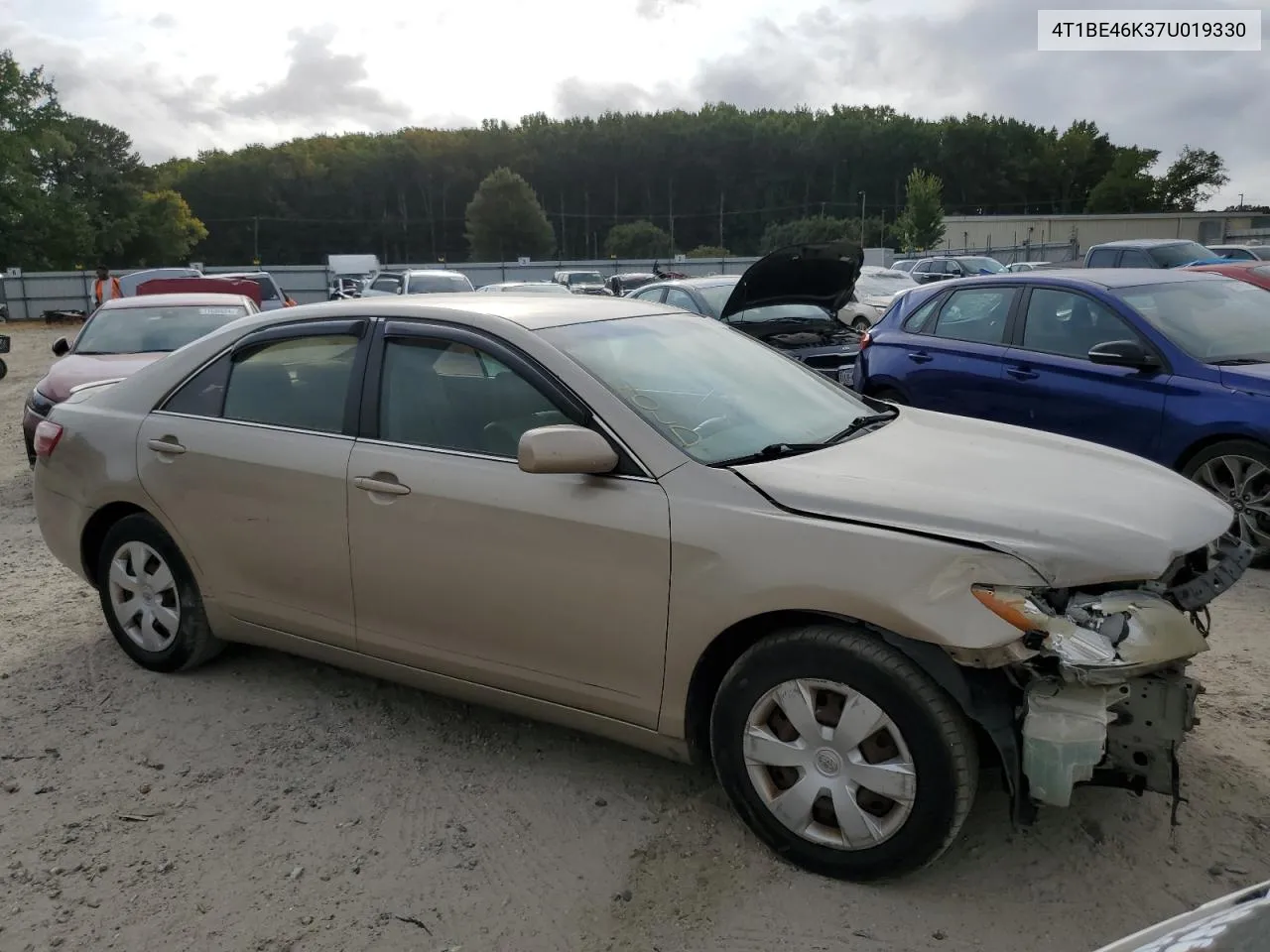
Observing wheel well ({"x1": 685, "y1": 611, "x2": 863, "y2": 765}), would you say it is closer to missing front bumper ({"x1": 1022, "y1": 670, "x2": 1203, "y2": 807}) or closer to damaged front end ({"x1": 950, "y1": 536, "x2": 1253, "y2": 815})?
damaged front end ({"x1": 950, "y1": 536, "x2": 1253, "y2": 815})

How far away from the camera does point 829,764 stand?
9.11 feet

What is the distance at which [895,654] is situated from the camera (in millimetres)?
2662

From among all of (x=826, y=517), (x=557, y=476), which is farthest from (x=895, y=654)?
(x=557, y=476)

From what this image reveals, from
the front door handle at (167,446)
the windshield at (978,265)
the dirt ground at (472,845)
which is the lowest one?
the dirt ground at (472,845)

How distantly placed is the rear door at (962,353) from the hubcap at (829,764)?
4535 mm

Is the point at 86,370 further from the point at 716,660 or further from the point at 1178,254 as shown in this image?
the point at 1178,254

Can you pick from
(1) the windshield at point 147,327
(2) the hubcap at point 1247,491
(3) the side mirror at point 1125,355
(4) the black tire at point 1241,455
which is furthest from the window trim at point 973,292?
(1) the windshield at point 147,327

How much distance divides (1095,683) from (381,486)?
233 cm

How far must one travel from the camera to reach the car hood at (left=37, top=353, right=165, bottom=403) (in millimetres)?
7977

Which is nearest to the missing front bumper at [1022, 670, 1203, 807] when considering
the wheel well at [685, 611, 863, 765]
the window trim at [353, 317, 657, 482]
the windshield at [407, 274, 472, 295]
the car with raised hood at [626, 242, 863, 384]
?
the wheel well at [685, 611, 863, 765]

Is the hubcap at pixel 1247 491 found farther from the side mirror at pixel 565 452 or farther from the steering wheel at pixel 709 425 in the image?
the side mirror at pixel 565 452

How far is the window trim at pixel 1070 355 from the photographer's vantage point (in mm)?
5930

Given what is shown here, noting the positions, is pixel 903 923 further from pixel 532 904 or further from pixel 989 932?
pixel 532 904

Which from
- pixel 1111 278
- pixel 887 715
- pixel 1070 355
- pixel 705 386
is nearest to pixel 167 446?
pixel 705 386
